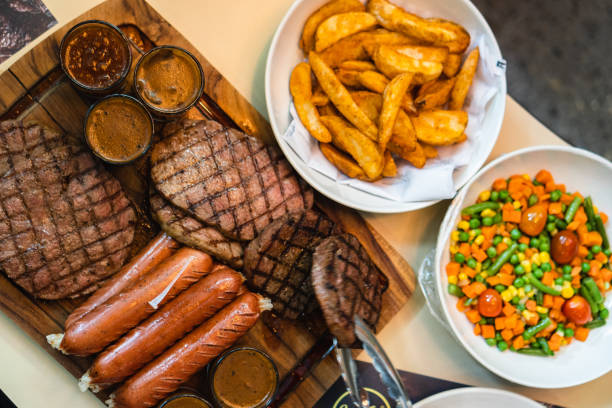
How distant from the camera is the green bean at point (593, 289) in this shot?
134 inches

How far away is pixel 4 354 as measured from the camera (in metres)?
3.11

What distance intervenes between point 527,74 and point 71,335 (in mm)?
3722

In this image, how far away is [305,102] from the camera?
3139mm

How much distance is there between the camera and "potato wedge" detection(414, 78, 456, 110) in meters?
3.17

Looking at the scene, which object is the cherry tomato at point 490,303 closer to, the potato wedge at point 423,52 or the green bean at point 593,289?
the green bean at point 593,289

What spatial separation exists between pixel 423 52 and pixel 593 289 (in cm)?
199

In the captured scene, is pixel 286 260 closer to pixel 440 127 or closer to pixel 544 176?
pixel 440 127

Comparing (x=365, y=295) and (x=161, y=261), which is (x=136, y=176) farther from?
(x=365, y=295)

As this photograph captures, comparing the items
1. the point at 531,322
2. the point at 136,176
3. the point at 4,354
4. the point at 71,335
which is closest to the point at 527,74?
the point at 531,322

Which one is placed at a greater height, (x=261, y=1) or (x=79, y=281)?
(x=261, y=1)

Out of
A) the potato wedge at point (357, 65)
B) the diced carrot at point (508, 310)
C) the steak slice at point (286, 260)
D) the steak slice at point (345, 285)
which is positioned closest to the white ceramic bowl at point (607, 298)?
the diced carrot at point (508, 310)

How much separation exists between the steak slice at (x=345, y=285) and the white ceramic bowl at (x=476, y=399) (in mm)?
624

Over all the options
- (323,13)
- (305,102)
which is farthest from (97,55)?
(323,13)

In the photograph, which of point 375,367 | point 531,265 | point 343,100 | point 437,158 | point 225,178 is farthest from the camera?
point 531,265
